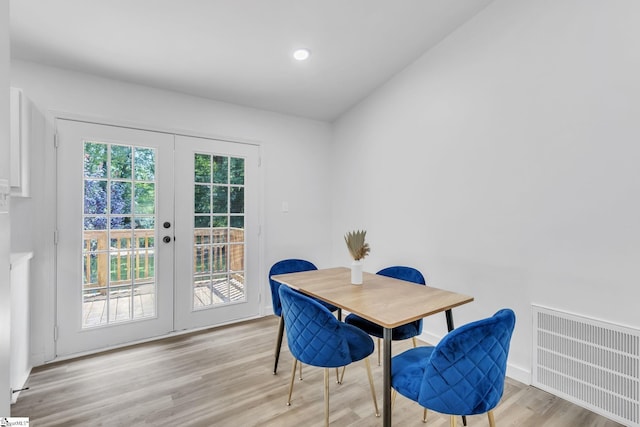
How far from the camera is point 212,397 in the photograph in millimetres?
2014

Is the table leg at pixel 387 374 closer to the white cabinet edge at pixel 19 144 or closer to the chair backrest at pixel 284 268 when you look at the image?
the chair backrest at pixel 284 268

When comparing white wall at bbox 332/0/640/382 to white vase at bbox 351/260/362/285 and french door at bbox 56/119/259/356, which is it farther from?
french door at bbox 56/119/259/356

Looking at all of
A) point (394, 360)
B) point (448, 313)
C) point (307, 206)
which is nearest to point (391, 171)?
point (307, 206)

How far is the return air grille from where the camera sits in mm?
1750

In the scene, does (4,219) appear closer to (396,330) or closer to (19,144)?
(19,144)

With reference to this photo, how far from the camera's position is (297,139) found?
3.76 meters

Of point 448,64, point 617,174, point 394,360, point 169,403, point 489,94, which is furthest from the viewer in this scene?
point 448,64

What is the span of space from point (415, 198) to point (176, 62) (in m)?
2.46

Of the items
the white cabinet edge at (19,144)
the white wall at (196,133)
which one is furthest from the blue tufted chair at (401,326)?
the white cabinet edge at (19,144)

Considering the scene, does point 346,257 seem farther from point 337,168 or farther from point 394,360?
point 394,360

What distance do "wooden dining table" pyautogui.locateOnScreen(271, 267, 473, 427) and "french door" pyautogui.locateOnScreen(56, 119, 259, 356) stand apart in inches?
48.2

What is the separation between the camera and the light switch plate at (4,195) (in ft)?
3.43

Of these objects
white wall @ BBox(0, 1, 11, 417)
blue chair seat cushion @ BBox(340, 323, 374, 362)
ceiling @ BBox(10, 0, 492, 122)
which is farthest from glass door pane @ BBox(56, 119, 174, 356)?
blue chair seat cushion @ BBox(340, 323, 374, 362)

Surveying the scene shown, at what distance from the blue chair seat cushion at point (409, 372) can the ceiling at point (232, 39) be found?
2384mm
